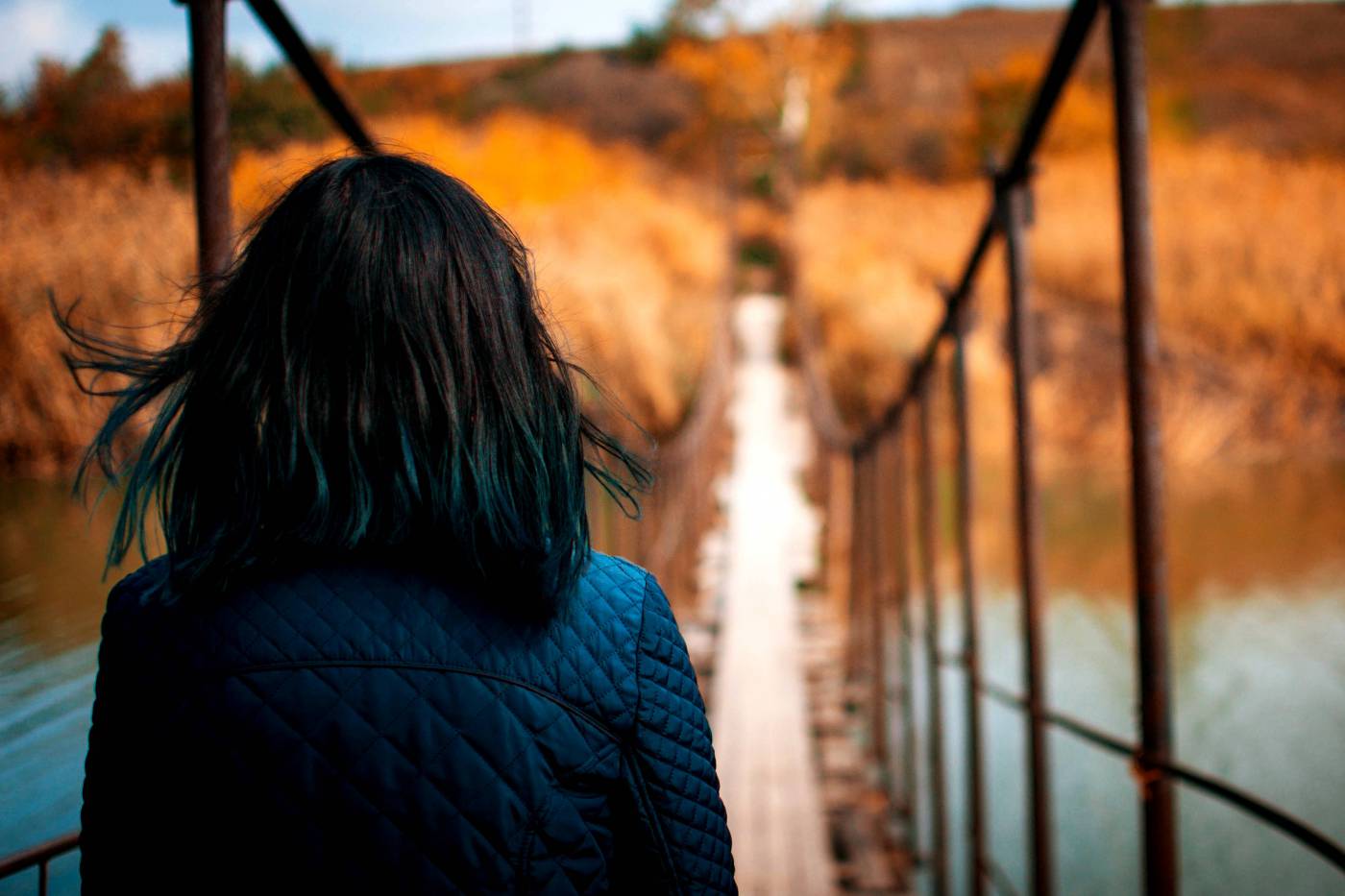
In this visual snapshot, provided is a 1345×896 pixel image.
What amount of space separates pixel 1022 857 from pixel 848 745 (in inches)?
49.5

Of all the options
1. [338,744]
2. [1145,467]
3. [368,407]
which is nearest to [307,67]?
[368,407]

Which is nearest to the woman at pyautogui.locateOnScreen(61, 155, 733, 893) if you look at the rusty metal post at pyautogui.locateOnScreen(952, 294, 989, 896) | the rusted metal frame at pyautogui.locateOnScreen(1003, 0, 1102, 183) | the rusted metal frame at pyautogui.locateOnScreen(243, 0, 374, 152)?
the rusted metal frame at pyautogui.locateOnScreen(243, 0, 374, 152)

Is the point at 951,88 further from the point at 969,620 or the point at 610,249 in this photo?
the point at 969,620

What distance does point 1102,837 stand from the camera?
186 inches

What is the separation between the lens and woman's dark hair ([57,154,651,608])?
580 millimetres

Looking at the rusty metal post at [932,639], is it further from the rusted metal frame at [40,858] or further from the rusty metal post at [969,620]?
the rusted metal frame at [40,858]

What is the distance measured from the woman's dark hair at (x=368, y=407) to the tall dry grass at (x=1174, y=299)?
855 centimetres

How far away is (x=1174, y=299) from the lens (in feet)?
41.3

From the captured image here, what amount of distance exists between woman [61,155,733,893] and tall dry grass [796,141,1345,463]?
8529 mm

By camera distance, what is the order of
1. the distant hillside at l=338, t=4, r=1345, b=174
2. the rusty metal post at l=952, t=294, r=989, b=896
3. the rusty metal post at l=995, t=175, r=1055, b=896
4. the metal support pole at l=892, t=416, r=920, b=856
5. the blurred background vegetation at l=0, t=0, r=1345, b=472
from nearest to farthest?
the blurred background vegetation at l=0, t=0, r=1345, b=472
the rusty metal post at l=995, t=175, r=1055, b=896
the rusty metal post at l=952, t=294, r=989, b=896
the metal support pole at l=892, t=416, r=920, b=856
the distant hillside at l=338, t=4, r=1345, b=174

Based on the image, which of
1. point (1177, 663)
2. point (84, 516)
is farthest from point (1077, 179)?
point (84, 516)

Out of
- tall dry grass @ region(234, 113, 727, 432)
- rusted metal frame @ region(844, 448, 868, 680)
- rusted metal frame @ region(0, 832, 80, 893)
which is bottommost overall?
rusted metal frame @ region(0, 832, 80, 893)

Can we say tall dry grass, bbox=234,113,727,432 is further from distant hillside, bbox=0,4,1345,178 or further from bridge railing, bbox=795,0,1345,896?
bridge railing, bbox=795,0,1345,896

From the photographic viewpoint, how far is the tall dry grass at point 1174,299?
10.4 m
